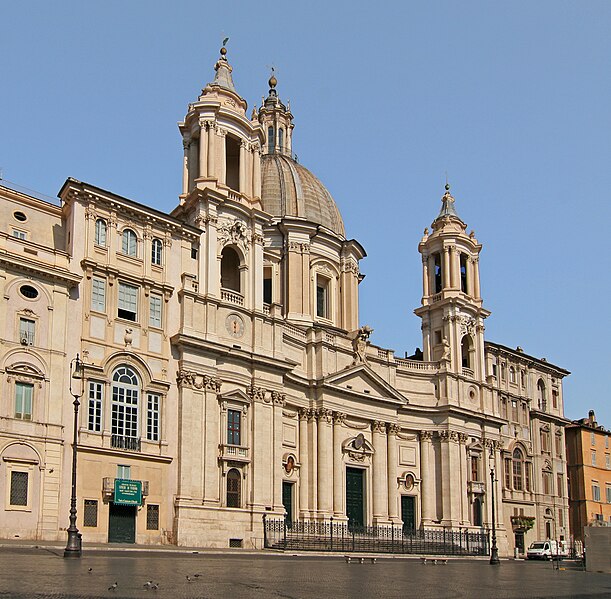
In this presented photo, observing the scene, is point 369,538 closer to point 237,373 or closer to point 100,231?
point 237,373

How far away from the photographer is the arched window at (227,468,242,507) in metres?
49.4

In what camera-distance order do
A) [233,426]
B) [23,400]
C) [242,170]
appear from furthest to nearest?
[242,170], [233,426], [23,400]

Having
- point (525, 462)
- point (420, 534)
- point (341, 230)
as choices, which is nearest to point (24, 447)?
point (420, 534)

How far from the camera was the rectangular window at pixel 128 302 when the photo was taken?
151 ft

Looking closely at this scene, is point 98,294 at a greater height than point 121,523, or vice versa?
point 98,294

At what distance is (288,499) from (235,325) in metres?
12.5

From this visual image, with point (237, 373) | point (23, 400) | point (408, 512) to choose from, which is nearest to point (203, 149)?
point (237, 373)

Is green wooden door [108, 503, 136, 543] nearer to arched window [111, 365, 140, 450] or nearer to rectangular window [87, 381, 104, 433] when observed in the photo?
arched window [111, 365, 140, 450]

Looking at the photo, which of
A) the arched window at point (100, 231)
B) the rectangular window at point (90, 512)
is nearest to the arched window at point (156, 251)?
the arched window at point (100, 231)

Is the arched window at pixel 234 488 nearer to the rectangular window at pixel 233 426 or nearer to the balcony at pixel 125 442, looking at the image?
the rectangular window at pixel 233 426

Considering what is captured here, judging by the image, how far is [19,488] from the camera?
39688 millimetres

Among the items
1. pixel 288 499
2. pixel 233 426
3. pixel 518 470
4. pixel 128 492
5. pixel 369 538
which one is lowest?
pixel 369 538

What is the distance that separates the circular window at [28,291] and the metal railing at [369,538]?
18050 mm

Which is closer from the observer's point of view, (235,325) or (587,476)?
(235,325)
